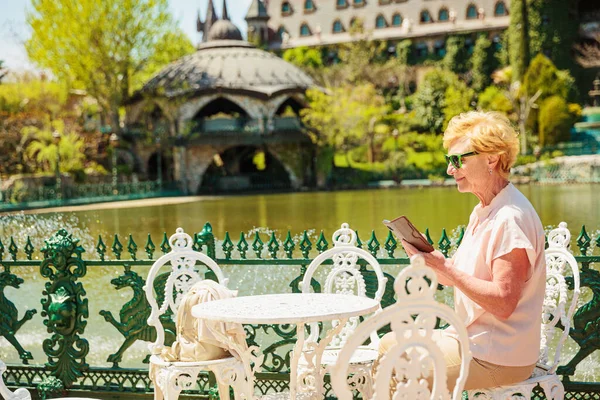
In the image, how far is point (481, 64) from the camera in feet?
158

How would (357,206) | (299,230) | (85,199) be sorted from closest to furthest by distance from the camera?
(299,230), (357,206), (85,199)

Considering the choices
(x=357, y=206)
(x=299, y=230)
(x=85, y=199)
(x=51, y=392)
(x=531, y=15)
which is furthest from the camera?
(x=531, y=15)

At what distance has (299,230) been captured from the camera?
1633cm

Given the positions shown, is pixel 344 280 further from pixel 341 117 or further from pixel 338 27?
pixel 338 27

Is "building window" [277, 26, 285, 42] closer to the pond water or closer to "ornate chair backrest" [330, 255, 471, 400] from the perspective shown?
the pond water

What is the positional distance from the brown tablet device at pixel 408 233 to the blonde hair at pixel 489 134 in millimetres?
441

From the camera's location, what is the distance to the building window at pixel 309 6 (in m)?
58.3

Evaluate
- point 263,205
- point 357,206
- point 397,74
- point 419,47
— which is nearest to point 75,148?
point 263,205

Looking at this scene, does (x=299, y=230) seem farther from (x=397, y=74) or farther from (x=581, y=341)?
(x=397, y=74)

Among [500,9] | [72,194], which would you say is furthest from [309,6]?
[72,194]

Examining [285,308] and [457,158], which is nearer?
[457,158]

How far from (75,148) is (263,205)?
10122 mm

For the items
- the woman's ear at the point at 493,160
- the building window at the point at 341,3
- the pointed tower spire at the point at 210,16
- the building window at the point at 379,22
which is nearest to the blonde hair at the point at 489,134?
the woman's ear at the point at 493,160

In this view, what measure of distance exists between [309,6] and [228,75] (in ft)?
70.5
